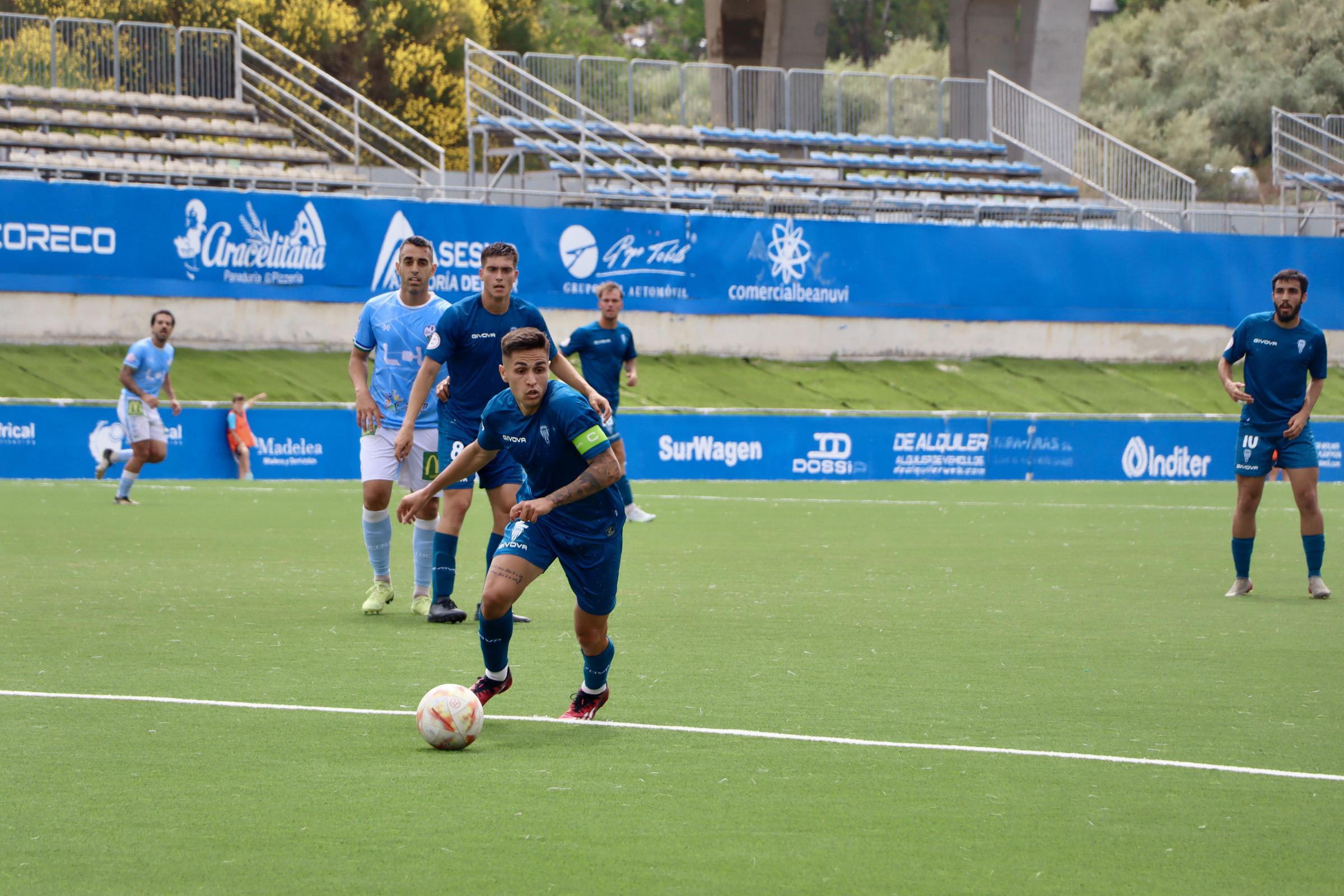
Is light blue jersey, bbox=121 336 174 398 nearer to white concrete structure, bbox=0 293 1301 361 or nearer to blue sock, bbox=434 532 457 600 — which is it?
blue sock, bbox=434 532 457 600

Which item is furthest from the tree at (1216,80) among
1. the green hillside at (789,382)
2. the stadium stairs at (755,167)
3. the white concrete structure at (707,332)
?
the green hillside at (789,382)

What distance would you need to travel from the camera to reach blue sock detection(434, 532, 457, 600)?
9.26 m

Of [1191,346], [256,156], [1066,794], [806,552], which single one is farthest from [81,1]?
[1066,794]

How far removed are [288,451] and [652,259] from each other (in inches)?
Result: 403

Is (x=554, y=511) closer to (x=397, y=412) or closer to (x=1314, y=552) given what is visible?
(x=397, y=412)

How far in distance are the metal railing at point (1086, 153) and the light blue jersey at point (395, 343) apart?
94.4 ft

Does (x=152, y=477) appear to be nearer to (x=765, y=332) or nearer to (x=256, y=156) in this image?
(x=256, y=156)

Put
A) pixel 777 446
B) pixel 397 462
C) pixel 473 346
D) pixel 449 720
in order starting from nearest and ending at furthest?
pixel 449 720 < pixel 473 346 < pixel 397 462 < pixel 777 446

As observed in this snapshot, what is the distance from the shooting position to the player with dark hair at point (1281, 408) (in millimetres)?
11008

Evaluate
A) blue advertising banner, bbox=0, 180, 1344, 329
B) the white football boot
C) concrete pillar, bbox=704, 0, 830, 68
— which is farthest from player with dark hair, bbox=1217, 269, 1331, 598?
concrete pillar, bbox=704, 0, 830, 68

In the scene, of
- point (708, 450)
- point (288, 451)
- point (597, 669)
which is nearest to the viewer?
point (597, 669)

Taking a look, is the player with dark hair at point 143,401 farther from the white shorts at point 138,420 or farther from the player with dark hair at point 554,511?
the player with dark hair at point 554,511

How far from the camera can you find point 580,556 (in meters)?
6.34

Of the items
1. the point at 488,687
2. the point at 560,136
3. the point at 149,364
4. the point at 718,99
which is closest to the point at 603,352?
the point at 149,364
